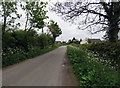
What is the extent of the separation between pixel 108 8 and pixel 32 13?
859cm

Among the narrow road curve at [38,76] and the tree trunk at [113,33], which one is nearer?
the narrow road curve at [38,76]

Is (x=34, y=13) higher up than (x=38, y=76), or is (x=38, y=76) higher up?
(x=34, y=13)

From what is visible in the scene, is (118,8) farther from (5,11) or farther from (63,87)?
(5,11)

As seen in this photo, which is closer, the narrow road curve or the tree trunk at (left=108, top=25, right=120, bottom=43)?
the narrow road curve

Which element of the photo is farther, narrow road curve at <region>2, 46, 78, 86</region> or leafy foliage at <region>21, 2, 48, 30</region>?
leafy foliage at <region>21, 2, 48, 30</region>

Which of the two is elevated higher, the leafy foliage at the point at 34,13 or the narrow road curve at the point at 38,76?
the leafy foliage at the point at 34,13

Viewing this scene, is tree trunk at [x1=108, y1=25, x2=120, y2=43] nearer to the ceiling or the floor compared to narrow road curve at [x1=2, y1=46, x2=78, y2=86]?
nearer to the ceiling

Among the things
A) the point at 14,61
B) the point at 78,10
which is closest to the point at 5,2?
the point at 14,61

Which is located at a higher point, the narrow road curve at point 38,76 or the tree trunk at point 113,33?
the tree trunk at point 113,33

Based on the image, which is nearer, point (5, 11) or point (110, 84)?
point (110, 84)

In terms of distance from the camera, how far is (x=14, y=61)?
669 centimetres

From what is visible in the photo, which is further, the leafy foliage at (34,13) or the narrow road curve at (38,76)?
the leafy foliage at (34,13)

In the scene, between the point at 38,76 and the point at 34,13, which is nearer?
the point at 38,76

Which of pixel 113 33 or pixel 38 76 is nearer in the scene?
pixel 38 76
